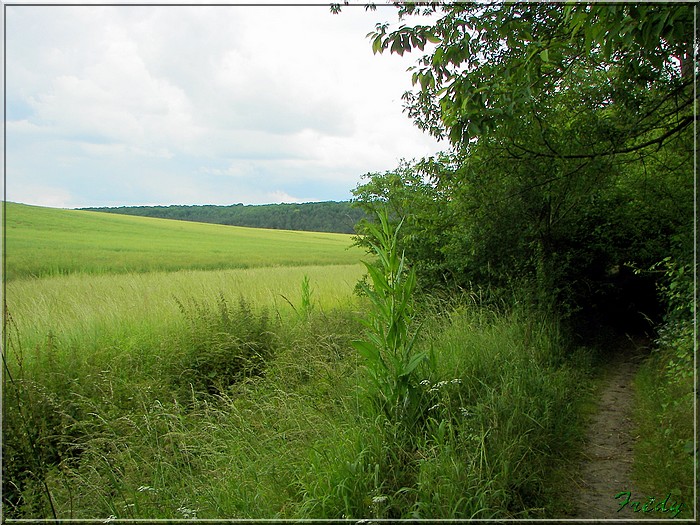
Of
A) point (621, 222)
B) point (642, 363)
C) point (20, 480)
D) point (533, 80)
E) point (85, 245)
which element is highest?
point (533, 80)

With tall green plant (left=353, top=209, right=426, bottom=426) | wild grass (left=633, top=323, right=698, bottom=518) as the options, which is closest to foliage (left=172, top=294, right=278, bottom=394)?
tall green plant (left=353, top=209, right=426, bottom=426)

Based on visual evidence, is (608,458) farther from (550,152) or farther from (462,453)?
(550,152)

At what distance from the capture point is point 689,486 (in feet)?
10.8

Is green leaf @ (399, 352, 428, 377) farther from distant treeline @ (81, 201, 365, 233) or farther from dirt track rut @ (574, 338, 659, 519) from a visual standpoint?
distant treeline @ (81, 201, 365, 233)

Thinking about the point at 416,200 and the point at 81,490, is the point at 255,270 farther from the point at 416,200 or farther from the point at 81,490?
the point at 81,490

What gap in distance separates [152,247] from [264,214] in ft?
14.9

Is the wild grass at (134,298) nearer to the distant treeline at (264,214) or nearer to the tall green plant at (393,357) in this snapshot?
the distant treeline at (264,214)

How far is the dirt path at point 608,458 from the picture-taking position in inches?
129

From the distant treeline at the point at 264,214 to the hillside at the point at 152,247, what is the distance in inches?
27.2

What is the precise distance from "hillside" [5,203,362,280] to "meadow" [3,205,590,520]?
8 cm

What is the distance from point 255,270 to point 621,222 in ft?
19.7

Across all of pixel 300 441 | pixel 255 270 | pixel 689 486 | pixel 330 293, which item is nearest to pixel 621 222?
pixel 330 293

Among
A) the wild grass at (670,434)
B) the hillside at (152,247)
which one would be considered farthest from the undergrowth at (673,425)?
the hillside at (152,247)

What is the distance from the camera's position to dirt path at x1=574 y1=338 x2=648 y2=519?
10.8ft
